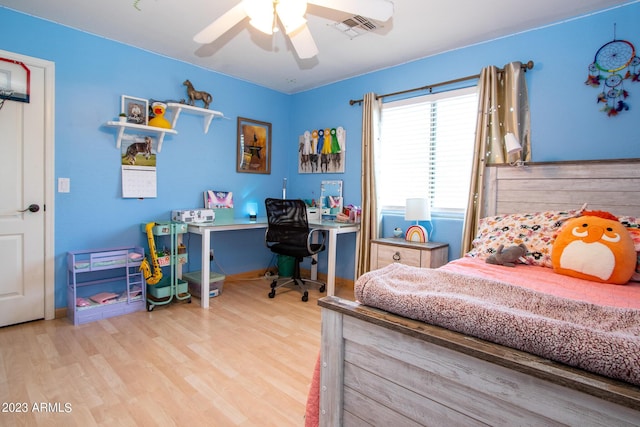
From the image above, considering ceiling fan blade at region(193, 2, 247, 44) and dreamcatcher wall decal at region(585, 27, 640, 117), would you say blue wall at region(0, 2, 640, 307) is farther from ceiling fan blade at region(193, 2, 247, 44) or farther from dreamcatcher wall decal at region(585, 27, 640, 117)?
ceiling fan blade at region(193, 2, 247, 44)

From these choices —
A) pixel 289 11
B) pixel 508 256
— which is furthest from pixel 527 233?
pixel 289 11

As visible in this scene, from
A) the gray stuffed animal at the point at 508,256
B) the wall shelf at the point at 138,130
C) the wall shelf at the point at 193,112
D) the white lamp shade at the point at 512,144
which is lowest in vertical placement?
the gray stuffed animal at the point at 508,256

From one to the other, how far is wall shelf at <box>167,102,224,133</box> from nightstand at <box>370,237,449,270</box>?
216 cm

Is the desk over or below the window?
below

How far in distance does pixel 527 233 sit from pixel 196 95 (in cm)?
325

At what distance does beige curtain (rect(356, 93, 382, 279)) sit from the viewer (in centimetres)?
362

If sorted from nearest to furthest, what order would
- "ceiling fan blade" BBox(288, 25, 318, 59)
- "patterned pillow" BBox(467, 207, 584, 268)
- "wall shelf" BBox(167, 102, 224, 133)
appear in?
"ceiling fan blade" BBox(288, 25, 318, 59) < "patterned pillow" BBox(467, 207, 584, 268) < "wall shelf" BBox(167, 102, 224, 133)

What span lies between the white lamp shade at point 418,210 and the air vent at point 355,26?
150 centimetres

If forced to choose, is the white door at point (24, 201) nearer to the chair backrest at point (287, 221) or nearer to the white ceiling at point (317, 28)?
the white ceiling at point (317, 28)

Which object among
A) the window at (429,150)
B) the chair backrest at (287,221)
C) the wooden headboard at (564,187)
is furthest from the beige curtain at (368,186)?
the wooden headboard at (564,187)

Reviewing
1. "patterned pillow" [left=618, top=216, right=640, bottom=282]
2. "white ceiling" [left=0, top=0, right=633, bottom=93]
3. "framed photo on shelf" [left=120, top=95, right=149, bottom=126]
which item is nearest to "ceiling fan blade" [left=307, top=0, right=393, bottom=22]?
"white ceiling" [left=0, top=0, right=633, bottom=93]

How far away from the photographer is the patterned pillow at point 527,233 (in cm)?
217

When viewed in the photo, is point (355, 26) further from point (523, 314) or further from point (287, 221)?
point (523, 314)

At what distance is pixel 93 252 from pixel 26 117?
117 cm
